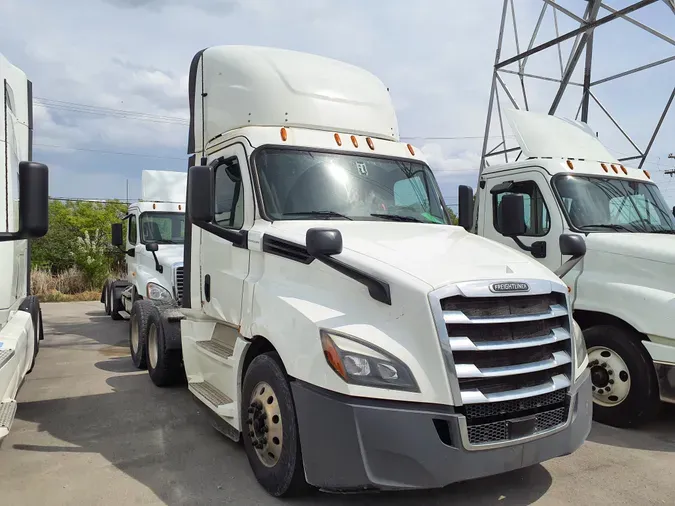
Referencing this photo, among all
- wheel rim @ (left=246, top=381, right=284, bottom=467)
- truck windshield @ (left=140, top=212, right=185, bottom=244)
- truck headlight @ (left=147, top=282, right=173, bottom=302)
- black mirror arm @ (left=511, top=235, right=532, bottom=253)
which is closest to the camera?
wheel rim @ (left=246, top=381, right=284, bottom=467)

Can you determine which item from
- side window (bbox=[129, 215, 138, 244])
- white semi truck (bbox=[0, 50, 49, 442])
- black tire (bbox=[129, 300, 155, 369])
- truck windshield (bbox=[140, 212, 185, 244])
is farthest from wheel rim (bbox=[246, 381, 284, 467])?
side window (bbox=[129, 215, 138, 244])

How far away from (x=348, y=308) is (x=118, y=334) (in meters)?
8.68

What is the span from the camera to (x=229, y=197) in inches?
193

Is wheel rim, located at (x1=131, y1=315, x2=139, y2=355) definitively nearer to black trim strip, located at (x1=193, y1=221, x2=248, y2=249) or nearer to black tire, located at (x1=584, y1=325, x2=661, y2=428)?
black trim strip, located at (x1=193, y1=221, x2=248, y2=249)

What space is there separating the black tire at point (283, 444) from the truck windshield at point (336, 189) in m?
1.19

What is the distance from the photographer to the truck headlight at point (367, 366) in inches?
121

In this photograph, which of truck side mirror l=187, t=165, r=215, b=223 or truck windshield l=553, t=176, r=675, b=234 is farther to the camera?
truck windshield l=553, t=176, r=675, b=234

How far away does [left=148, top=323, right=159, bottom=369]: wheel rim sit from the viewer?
21.9ft

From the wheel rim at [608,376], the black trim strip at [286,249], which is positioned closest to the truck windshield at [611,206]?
the wheel rim at [608,376]

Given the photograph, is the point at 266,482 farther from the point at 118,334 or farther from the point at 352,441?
the point at 118,334

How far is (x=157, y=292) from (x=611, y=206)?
634 centimetres

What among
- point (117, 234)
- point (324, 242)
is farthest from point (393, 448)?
point (117, 234)

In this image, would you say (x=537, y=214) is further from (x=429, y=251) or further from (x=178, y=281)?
(x=178, y=281)

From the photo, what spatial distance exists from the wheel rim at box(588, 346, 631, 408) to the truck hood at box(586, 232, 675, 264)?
3.15ft
